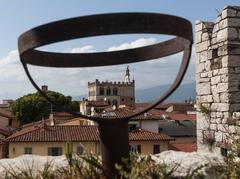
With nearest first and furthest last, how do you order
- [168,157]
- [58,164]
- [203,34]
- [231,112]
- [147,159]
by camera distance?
1. [147,159]
2. [58,164]
3. [168,157]
4. [231,112]
5. [203,34]

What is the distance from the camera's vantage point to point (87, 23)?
3.68 metres

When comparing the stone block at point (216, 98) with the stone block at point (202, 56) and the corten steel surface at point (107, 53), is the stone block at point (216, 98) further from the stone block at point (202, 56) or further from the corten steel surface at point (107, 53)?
the corten steel surface at point (107, 53)

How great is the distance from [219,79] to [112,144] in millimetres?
3307

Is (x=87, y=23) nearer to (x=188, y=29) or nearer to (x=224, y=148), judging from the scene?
(x=188, y=29)

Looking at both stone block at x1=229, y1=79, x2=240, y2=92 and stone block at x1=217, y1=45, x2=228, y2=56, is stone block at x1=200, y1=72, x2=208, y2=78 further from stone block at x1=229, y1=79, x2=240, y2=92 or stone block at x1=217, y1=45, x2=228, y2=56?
stone block at x1=229, y1=79, x2=240, y2=92

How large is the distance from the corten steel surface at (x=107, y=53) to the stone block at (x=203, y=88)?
2.41 meters

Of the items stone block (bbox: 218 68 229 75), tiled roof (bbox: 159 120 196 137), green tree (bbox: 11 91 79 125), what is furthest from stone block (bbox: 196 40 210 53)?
green tree (bbox: 11 91 79 125)

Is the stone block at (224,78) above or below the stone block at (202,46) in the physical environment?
below

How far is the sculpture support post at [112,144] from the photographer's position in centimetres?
411

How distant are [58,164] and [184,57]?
66.5 inches

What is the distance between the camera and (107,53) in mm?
5328

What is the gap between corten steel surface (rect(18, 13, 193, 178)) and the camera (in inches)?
144

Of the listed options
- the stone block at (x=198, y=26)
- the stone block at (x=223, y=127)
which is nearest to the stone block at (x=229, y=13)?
the stone block at (x=198, y=26)

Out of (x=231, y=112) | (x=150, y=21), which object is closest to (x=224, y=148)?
(x=231, y=112)
